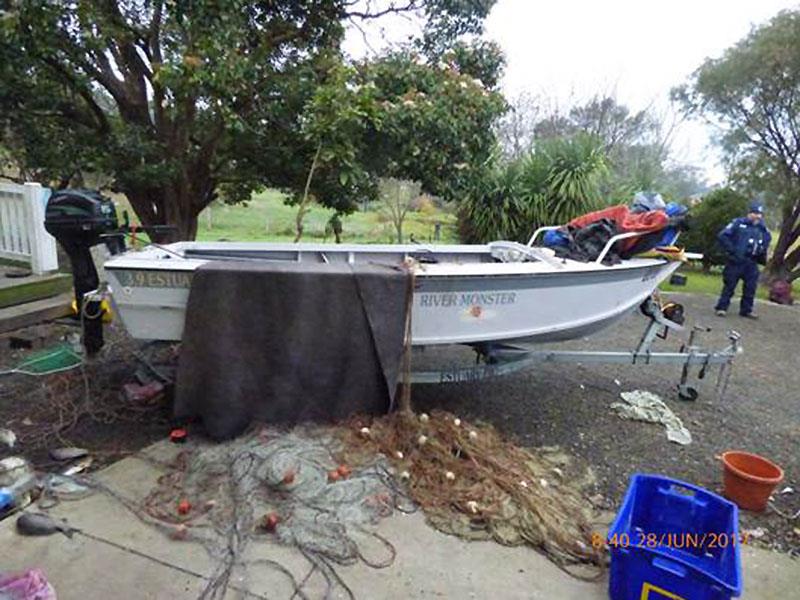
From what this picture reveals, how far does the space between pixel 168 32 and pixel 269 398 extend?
4.58 m

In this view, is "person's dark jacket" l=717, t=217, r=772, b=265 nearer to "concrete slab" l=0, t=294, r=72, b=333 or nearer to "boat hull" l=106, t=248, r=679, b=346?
"boat hull" l=106, t=248, r=679, b=346

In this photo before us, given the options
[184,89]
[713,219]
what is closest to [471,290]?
[184,89]

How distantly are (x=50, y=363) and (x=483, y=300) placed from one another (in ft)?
9.13

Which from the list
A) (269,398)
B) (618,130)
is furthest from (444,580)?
(618,130)

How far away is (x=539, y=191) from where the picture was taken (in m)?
8.18

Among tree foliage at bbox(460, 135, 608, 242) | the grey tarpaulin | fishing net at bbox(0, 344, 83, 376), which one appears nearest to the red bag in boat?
the grey tarpaulin

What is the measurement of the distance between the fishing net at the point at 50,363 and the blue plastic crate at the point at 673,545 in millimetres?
3320

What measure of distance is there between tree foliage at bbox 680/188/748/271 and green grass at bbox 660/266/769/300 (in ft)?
1.34

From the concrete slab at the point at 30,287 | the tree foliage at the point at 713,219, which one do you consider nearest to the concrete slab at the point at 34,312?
the concrete slab at the point at 30,287

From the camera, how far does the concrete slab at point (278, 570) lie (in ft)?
6.42

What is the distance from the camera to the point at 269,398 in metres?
2.90

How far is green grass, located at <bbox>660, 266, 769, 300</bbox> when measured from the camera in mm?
9078

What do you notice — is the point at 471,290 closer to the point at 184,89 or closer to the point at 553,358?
the point at 553,358

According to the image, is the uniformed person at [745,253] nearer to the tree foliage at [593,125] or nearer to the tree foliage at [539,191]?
the tree foliage at [539,191]
